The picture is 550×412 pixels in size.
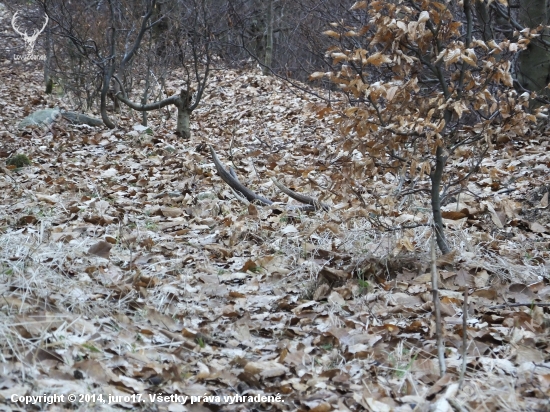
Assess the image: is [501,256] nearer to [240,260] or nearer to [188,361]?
[240,260]

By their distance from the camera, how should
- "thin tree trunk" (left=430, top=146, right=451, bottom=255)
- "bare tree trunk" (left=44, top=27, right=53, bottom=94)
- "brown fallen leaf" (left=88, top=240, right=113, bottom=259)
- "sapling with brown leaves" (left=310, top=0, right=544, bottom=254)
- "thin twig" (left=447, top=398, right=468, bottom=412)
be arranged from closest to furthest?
"thin twig" (left=447, top=398, right=468, bottom=412), "sapling with brown leaves" (left=310, top=0, right=544, bottom=254), "thin tree trunk" (left=430, top=146, right=451, bottom=255), "brown fallen leaf" (left=88, top=240, right=113, bottom=259), "bare tree trunk" (left=44, top=27, right=53, bottom=94)

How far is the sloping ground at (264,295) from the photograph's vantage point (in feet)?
7.72

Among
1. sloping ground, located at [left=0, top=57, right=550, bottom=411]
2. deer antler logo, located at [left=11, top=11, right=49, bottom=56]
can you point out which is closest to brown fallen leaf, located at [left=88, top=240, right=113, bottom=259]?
sloping ground, located at [left=0, top=57, right=550, bottom=411]

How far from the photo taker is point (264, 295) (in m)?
3.59

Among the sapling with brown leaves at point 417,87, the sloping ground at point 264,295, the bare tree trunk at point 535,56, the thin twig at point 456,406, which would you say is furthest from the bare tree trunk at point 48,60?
the thin twig at point 456,406

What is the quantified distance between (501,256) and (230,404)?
2.25 meters

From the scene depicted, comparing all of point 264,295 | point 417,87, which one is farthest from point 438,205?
point 264,295

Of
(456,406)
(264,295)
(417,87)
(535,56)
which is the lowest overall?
(264,295)

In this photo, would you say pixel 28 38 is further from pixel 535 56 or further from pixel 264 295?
pixel 264 295

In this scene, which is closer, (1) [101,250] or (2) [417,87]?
(2) [417,87]

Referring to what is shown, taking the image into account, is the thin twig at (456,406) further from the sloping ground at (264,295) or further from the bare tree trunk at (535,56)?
the bare tree trunk at (535,56)

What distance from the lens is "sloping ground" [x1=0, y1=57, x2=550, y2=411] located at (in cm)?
235

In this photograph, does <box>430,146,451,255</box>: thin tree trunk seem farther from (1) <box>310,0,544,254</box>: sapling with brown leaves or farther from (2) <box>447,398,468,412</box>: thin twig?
(2) <box>447,398,468,412</box>: thin twig

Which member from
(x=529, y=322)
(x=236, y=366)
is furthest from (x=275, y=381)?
(x=529, y=322)
